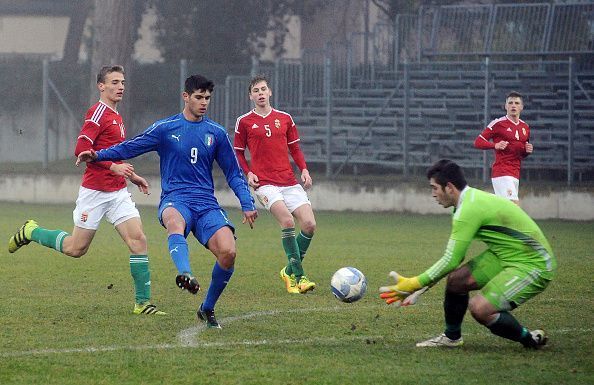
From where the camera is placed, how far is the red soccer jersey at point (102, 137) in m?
10.2

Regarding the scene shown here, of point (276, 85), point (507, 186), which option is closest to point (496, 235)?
point (507, 186)

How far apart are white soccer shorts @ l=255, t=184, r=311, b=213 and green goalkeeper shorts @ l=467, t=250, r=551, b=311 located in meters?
4.27

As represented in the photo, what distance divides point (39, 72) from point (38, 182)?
7160 mm

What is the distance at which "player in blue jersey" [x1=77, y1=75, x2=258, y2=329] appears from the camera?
924cm

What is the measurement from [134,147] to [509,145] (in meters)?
8.31

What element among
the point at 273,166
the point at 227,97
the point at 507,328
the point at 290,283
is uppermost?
the point at 227,97

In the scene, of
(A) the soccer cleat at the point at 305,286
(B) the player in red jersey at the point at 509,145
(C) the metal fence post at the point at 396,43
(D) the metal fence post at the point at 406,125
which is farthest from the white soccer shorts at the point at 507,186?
(C) the metal fence post at the point at 396,43

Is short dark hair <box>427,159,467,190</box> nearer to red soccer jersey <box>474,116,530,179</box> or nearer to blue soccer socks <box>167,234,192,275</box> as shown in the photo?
blue soccer socks <box>167,234,192,275</box>

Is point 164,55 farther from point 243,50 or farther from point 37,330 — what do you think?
point 37,330

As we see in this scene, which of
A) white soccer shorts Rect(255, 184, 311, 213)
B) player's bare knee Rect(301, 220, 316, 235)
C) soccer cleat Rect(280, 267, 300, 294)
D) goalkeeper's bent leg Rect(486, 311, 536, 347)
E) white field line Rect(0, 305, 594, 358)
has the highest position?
white soccer shorts Rect(255, 184, 311, 213)

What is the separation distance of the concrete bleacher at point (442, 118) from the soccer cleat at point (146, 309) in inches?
555

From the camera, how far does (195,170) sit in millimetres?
9492

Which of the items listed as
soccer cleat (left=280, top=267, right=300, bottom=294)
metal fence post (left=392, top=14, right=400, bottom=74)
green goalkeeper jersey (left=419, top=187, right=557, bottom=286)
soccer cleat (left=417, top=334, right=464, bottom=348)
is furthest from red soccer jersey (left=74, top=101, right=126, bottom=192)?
metal fence post (left=392, top=14, right=400, bottom=74)

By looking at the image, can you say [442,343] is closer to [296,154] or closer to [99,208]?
[99,208]
